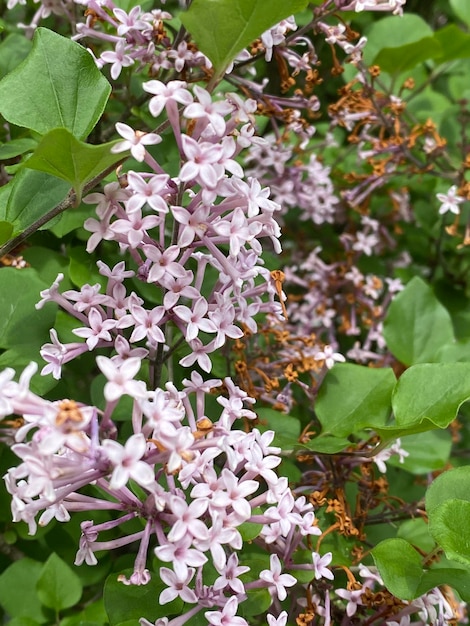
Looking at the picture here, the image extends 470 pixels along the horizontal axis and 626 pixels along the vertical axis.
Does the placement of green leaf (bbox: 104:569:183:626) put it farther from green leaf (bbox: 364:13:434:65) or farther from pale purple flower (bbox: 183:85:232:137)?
green leaf (bbox: 364:13:434:65)

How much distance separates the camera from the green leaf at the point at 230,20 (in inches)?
23.8

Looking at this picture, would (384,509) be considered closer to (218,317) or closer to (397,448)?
(397,448)

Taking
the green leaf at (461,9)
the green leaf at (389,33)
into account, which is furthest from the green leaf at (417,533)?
the green leaf at (461,9)

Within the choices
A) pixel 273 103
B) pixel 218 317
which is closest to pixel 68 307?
pixel 218 317

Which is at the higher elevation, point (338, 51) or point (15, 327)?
point (338, 51)

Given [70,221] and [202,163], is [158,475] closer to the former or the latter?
[202,163]

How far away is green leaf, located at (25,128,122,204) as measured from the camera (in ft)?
1.97

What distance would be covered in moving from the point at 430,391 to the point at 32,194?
0.53 metres

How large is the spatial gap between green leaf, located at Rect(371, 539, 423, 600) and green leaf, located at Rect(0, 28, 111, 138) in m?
0.55

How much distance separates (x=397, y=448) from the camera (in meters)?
0.90

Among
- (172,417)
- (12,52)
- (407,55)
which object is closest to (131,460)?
(172,417)

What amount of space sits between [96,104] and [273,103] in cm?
35

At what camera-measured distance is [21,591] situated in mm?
939

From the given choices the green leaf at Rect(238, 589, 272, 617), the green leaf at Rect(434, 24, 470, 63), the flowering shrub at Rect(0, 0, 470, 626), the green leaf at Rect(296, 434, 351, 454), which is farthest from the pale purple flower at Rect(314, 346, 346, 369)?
the green leaf at Rect(434, 24, 470, 63)
